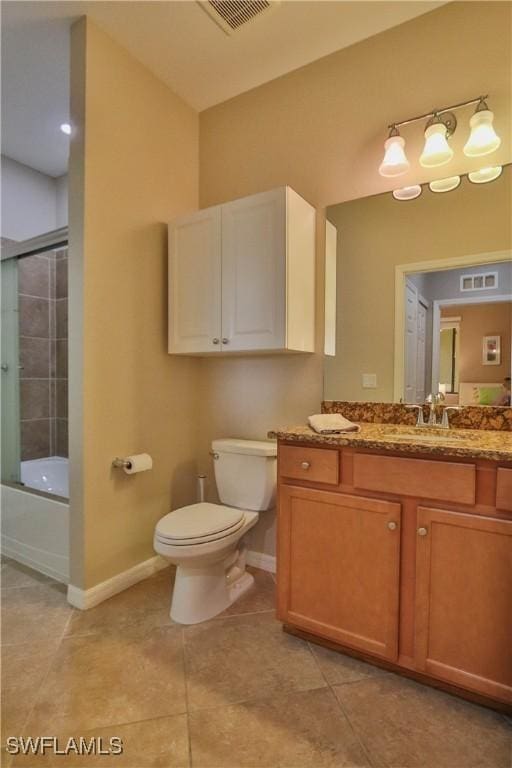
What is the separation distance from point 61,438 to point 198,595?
76.6 inches

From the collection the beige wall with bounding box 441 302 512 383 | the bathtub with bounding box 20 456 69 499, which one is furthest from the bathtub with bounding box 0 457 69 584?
the beige wall with bounding box 441 302 512 383

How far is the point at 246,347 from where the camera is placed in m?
2.01

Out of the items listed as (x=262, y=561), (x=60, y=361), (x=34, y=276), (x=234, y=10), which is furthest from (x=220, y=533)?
(x=34, y=276)

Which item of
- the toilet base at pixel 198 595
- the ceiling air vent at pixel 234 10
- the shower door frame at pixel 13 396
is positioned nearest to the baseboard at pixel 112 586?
the toilet base at pixel 198 595

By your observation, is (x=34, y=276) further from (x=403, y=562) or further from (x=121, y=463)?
(x=403, y=562)

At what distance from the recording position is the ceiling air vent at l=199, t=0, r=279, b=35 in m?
1.76

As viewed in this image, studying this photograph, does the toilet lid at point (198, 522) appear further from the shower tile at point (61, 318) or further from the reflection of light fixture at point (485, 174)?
the shower tile at point (61, 318)

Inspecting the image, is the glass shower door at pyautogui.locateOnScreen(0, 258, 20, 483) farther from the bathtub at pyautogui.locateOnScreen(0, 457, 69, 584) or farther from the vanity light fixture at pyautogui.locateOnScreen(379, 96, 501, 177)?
the vanity light fixture at pyautogui.locateOnScreen(379, 96, 501, 177)

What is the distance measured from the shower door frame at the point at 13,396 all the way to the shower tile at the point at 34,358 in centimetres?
19

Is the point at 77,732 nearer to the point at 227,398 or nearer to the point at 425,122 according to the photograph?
the point at 227,398

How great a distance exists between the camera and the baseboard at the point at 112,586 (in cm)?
189

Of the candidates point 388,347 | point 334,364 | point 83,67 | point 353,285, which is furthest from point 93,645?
point 83,67

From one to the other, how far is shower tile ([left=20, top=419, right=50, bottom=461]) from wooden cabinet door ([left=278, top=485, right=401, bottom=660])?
214 centimetres

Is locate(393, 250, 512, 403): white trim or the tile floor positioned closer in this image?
the tile floor
